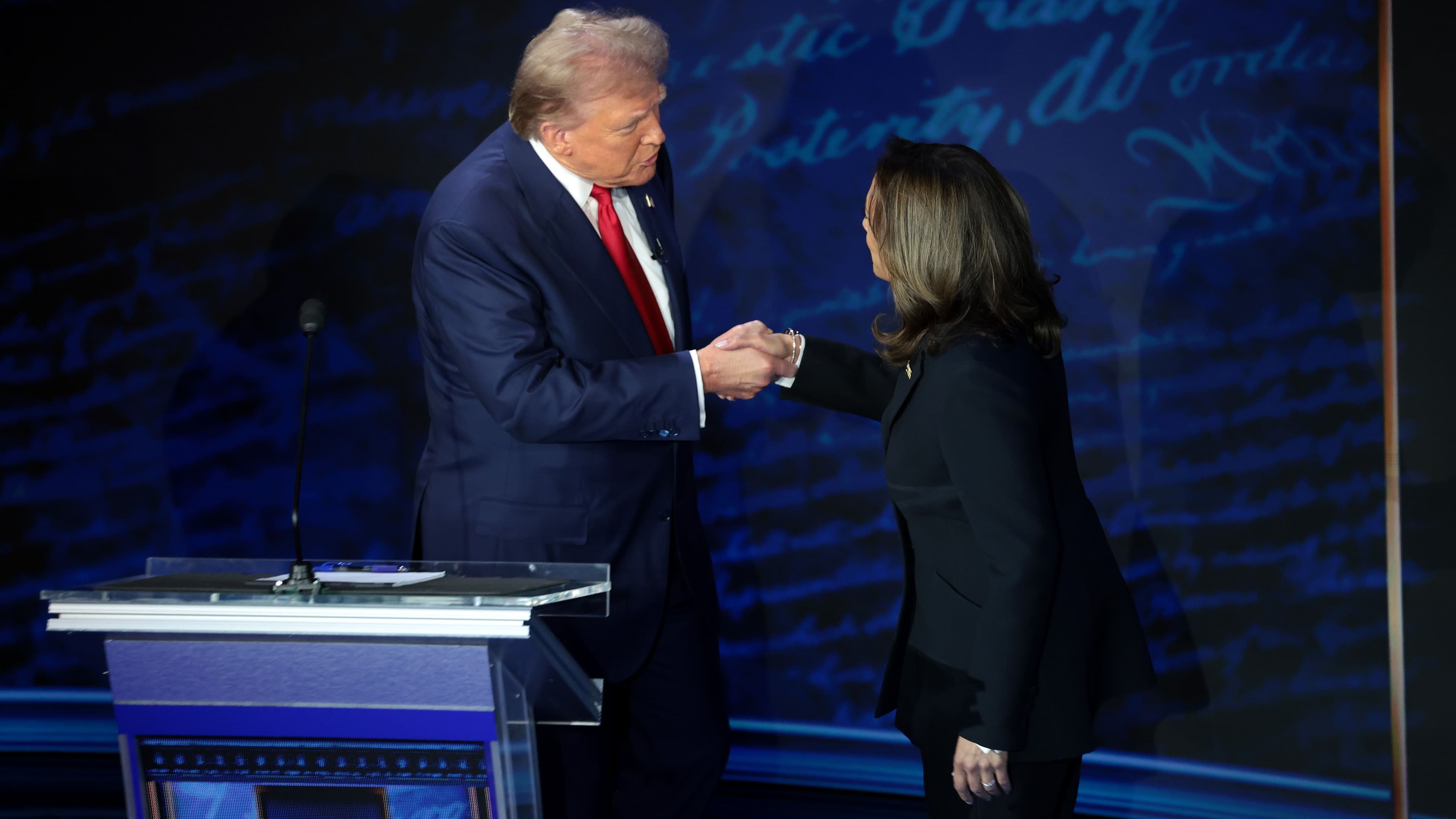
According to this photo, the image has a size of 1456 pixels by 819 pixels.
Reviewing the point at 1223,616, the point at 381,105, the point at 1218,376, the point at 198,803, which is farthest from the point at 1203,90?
the point at 198,803

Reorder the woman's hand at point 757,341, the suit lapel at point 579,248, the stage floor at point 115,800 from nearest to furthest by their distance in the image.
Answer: the suit lapel at point 579,248 → the woman's hand at point 757,341 → the stage floor at point 115,800

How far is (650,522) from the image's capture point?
229cm

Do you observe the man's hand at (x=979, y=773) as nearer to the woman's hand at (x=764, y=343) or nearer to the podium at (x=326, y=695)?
the podium at (x=326, y=695)

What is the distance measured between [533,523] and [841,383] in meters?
0.69

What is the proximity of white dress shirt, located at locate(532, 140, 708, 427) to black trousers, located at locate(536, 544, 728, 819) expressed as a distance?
0.39 metres

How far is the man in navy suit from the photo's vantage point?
2.15 m

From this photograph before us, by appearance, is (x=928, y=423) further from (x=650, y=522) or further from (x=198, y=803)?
(x=198, y=803)

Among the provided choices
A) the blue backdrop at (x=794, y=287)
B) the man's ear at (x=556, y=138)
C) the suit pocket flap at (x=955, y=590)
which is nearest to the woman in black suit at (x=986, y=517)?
the suit pocket flap at (x=955, y=590)

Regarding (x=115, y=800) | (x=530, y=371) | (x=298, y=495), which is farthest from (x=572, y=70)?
(x=115, y=800)

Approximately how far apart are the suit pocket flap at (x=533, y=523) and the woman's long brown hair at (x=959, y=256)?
2.31 feet

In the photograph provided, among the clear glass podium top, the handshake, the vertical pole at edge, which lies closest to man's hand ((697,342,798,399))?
the handshake

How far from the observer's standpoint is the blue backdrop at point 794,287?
2891 mm

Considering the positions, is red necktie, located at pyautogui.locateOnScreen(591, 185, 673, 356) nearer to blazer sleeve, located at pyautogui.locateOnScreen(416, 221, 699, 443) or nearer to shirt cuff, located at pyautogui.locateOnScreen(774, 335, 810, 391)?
blazer sleeve, located at pyautogui.locateOnScreen(416, 221, 699, 443)

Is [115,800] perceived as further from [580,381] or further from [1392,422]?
[1392,422]
